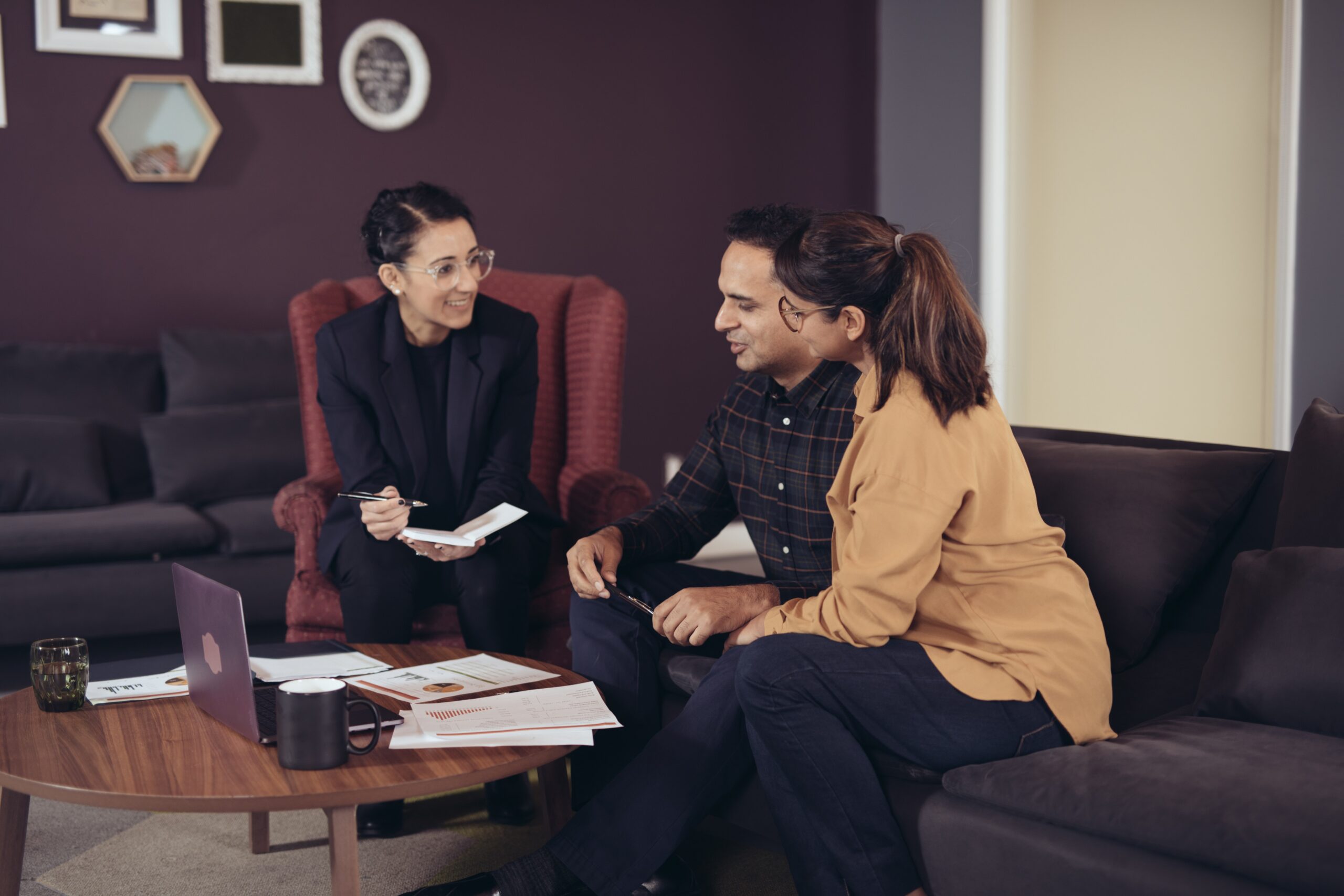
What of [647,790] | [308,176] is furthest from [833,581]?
[308,176]

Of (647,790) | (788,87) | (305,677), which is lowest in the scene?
(647,790)

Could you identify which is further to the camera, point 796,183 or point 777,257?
point 796,183

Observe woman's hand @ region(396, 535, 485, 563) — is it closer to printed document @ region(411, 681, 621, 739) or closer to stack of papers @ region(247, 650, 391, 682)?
stack of papers @ region(247, 650, 391, 682)

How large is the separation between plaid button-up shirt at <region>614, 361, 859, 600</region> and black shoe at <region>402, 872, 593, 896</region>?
61cm

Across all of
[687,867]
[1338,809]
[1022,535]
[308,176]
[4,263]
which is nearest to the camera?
[1338,809]

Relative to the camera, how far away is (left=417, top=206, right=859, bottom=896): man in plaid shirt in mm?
1580

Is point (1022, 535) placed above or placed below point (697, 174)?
below

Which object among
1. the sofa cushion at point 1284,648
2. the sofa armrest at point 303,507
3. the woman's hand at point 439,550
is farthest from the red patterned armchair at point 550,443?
the sofa cushion at point 1284,648

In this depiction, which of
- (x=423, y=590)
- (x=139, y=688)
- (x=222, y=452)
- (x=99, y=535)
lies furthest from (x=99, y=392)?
(x=139, y=688)

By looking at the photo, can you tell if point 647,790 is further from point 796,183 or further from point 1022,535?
point 796,183

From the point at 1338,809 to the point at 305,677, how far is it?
4.18 ft

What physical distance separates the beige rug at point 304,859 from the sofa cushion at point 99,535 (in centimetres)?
104

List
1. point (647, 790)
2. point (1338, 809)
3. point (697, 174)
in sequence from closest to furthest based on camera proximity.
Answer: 1. point (1338, 809)
2. point (647, 790)
3. point (697, 174)

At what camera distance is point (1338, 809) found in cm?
117
